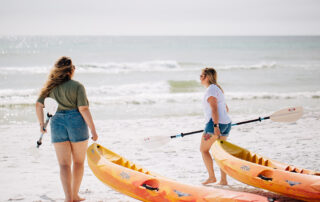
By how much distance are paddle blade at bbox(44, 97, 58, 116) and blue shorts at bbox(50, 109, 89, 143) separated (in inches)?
1.9

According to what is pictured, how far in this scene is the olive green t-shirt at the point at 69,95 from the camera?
3.26 meters

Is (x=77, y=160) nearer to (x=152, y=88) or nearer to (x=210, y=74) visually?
(x=210, y=74)

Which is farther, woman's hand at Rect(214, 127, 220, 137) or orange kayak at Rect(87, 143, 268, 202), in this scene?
woman's hand at Rect(214, 127, 220, 137)

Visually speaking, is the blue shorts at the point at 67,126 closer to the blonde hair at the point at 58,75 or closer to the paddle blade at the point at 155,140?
the blonde hair at the point at 58,75

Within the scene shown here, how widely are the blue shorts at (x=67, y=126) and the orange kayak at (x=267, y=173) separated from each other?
62.4 inches

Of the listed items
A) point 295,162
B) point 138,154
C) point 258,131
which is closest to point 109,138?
point 138,154

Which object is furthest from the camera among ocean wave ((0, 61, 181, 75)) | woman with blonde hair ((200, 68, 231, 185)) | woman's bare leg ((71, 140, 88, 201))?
ocean wave ((0, 61, 181, 75))

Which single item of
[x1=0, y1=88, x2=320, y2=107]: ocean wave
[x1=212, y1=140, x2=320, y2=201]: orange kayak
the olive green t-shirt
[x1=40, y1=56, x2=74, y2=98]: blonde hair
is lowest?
[x1=212, y1=140, x2=320, y2=201]: orange kayak

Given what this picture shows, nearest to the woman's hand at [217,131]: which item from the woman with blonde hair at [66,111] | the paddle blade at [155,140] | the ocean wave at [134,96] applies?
the paddle blade at [155,140]

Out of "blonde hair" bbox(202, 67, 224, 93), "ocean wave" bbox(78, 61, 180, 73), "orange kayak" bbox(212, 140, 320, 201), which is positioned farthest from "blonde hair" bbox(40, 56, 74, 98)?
"ocean wave" bbox(78, 61, 180, 73)

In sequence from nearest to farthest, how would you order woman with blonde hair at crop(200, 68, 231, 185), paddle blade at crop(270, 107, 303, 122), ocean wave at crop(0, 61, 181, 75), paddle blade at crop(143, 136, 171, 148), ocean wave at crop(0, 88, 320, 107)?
woman with blonde hair at crop(200, 68, 231, 185) → paddle blade at crop(143, 136, 171, 148) → paddle blade at crop(270, 107, 303, 122) → ocean wave at crop(0, 88, 320, 107) → ocean wave at crop(0, 61, 181, 75)

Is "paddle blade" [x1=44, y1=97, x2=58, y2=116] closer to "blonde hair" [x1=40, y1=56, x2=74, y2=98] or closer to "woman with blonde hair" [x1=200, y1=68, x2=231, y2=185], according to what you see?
"blonde hair" [x1=40, y1=56, x2=74, y2=98]

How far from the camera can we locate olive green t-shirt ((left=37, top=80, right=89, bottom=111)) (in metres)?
3.26

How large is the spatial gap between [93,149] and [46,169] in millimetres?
1599
